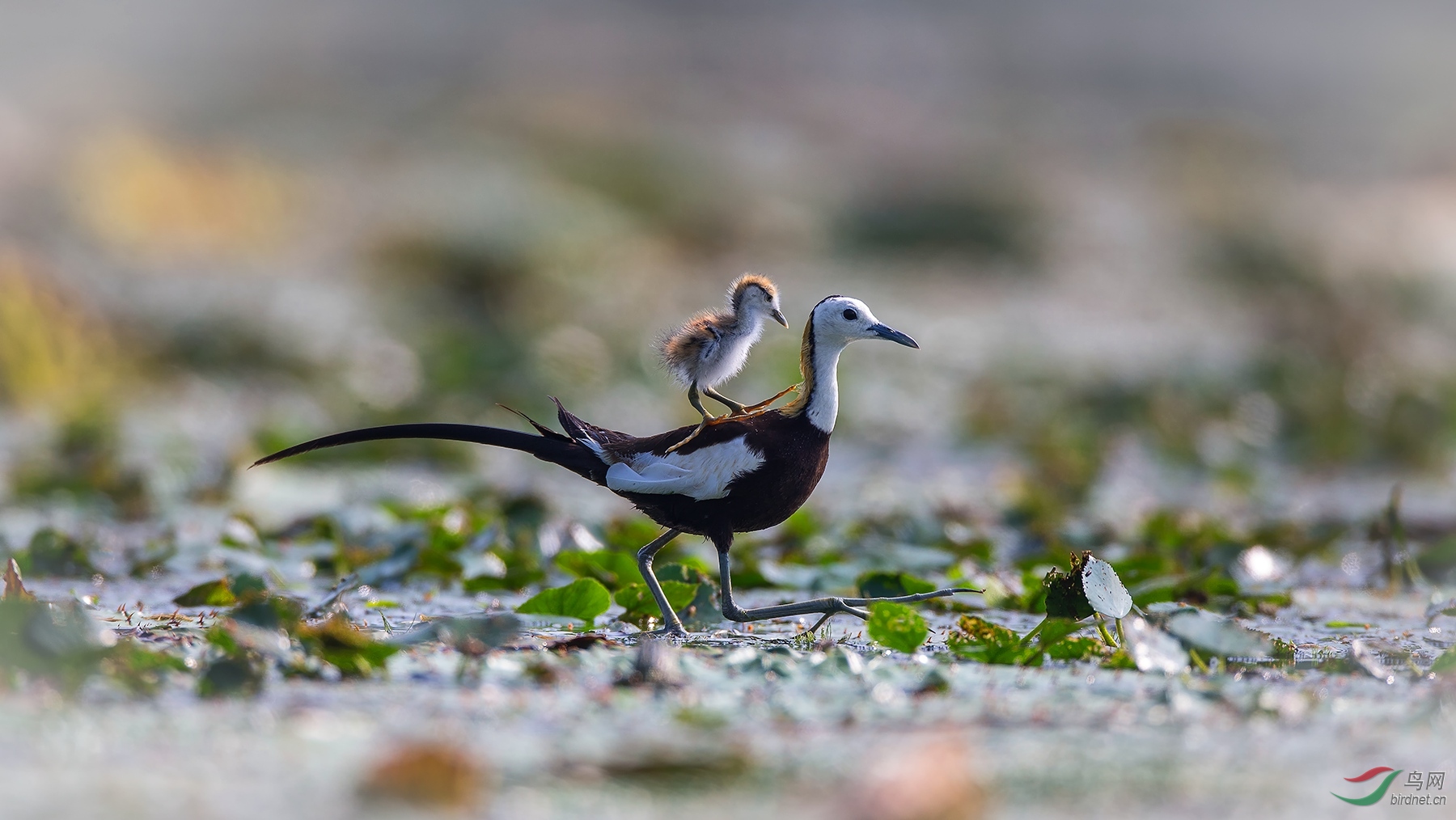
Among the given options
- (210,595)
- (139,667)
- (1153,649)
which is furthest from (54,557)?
(1153,649)

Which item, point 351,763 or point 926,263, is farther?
point 926,263

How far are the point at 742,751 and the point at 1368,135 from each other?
2140 cm

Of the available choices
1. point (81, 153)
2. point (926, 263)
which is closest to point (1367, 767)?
point (926, 263)

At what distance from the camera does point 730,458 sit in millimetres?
4074

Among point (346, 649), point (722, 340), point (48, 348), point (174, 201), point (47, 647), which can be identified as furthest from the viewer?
point (174, 201)

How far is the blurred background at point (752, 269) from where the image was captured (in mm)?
7625

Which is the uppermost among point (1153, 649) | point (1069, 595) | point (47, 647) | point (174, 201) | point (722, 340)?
point (174, 201)

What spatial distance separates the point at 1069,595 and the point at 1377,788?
1.13 metres

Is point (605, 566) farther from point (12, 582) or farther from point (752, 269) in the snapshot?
point (752, 269)

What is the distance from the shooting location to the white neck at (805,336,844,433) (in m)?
4.15

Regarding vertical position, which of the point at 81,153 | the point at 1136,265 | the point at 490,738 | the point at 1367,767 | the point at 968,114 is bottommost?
the point at 1367,767

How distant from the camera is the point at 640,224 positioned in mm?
13648

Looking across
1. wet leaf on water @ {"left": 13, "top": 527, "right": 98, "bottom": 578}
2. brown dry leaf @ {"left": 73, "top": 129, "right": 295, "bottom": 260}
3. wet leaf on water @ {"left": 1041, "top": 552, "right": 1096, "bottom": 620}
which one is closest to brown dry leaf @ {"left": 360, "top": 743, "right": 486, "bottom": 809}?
wet leaf on water @ {"left": 1041, "top": 552, "right": 1096, "bottom": 620}

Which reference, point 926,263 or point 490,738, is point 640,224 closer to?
point 926,263
